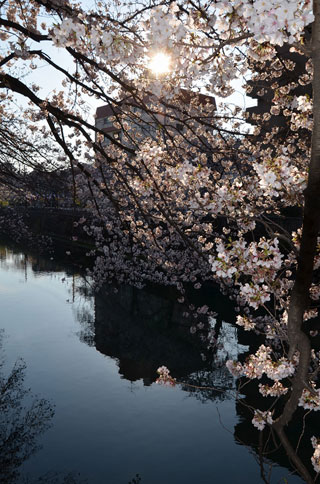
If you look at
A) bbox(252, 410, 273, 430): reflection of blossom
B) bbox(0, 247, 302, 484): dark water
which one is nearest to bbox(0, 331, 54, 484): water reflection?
bbox(0, 247, 302, 484): dark water

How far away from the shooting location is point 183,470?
9.34m

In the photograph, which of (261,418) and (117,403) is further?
(117,403)

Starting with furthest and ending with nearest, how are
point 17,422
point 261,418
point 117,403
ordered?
1. point 117,403
2. point 17,422
3. point 261,418

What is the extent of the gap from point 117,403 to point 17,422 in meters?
2.74

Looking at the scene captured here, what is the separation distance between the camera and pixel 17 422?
10750 millimetres

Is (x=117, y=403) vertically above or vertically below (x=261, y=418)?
below

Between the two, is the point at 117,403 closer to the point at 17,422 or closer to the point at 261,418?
the point at 17,422

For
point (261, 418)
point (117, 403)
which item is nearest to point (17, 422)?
point (117, 403)

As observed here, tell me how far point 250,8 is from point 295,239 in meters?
2.06

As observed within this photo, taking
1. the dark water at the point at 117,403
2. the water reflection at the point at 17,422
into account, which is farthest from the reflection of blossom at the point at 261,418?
the water reflection at the point at 17,422

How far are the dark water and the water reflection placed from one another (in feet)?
0.10

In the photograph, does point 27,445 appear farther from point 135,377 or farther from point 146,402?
point 135,377

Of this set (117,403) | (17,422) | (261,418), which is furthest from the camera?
(117,403)

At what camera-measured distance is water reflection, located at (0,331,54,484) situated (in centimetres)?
927
